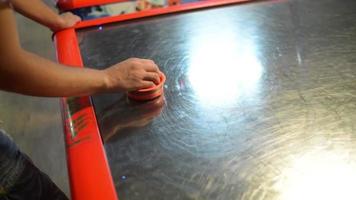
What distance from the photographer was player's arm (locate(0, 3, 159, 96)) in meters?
0.53

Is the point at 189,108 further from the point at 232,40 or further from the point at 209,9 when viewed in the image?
the point at 209,9

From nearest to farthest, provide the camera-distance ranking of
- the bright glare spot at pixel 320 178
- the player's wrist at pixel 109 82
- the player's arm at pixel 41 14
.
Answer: the bright glare spot at pixel 320 178, the player's wrist at pixel 109 82, the player's arm at pixel 41 14

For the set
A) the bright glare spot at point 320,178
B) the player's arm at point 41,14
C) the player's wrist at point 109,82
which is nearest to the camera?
the bright glare spot at point 320,178

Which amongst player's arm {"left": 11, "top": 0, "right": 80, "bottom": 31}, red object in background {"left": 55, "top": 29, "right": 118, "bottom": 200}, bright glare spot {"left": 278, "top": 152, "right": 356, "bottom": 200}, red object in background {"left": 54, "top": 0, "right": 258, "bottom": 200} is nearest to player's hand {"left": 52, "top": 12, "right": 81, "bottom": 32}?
player's arm {"left": 11, "top": 0, "right": 80, "bottom": 31}

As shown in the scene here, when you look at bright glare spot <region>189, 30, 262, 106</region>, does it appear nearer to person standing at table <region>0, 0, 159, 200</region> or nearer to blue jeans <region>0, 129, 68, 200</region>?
person standing at table <region>0, 0, 159, 200</region>

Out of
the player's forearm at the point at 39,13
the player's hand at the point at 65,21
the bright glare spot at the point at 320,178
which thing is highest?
the player's forearm at the point at 39,13

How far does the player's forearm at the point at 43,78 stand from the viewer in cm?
54

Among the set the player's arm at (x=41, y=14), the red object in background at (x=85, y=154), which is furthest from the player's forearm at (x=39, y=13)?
the red object in background at (x=85, y=154)

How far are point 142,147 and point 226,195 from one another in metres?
0.17

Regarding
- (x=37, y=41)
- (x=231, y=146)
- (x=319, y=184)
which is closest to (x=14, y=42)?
(x=231, y=146)

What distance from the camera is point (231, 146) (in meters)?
0.60

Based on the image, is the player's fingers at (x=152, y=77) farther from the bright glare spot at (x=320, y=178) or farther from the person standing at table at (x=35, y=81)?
the bright glare spot at (x=320, y=178)

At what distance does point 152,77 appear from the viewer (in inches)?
28.0

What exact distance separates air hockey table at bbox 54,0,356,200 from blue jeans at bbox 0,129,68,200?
15 centimetres
